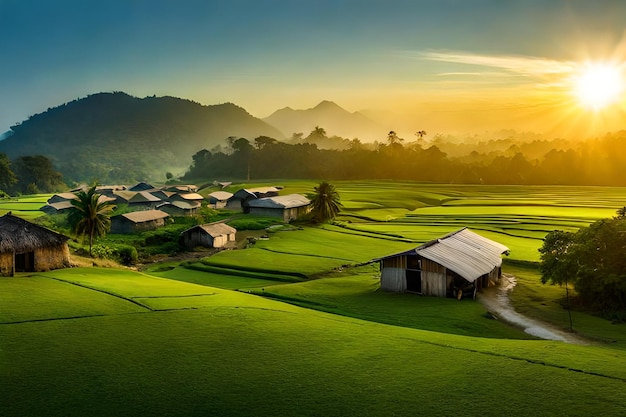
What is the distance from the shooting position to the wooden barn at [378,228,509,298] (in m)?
31.0

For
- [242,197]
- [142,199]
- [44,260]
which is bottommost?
[44,260]

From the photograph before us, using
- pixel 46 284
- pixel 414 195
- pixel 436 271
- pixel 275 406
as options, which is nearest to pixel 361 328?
pixel 275 406

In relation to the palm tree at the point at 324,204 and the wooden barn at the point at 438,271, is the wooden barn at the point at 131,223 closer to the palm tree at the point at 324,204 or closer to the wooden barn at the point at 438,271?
the palm tree at the point at 324,204

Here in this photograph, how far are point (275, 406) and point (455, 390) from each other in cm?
481

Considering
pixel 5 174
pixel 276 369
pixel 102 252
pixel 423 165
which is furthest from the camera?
pixel 423 165

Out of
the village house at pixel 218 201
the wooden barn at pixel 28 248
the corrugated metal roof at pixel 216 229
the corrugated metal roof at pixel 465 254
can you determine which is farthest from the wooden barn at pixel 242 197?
the corrugated metal roof at pixel 465 254

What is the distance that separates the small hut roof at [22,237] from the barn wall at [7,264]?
1.01 feet

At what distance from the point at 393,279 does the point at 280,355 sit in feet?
58.9

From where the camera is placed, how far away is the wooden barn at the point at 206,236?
5897 cm

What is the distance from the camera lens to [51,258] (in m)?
33.3

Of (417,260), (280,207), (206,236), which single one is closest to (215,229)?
(206,236)

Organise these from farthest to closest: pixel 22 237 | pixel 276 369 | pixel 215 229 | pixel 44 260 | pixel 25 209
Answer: pixel 25 209 < pixel 215 229 < pixel 44 260 < pixel 22 237 < pixel 276 369

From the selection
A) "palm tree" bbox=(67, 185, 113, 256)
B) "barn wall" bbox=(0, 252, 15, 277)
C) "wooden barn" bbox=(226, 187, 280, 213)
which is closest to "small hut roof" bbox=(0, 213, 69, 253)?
"barn wall" bbox=(0, 252, 15, 277)

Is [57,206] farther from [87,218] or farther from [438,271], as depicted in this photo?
[438,271]
